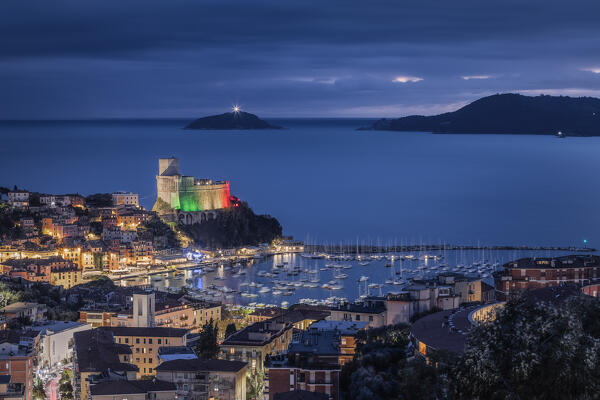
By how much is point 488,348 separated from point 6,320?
11.8 meters

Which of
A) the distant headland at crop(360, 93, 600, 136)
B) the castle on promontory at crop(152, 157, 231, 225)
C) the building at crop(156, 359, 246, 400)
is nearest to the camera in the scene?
the building at crop(156, 359, 246, 400)

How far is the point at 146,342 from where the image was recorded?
1458 cm

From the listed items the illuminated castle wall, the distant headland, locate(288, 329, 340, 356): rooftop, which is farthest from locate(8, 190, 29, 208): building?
the distant headland

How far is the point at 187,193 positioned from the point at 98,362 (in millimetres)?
23426

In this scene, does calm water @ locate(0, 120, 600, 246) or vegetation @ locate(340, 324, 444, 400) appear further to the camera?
calm water @ locate(0, 120, 600, 246)

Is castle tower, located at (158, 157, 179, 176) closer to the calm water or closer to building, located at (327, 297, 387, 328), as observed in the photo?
the calm water

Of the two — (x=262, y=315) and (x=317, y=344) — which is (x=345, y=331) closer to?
(x=317, y=344)

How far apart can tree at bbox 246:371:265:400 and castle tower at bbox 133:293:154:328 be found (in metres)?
4.58

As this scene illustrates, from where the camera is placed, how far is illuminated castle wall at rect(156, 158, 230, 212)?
35.4 metres

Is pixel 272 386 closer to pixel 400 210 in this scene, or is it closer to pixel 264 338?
pixel 264 338

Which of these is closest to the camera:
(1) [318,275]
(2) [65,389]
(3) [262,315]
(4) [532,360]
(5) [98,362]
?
(4) [532,360]

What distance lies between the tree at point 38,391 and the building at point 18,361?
0.08 metres

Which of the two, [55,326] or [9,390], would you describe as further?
[55,326]

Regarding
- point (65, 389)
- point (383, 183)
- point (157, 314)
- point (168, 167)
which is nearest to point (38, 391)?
point (65, 389)
